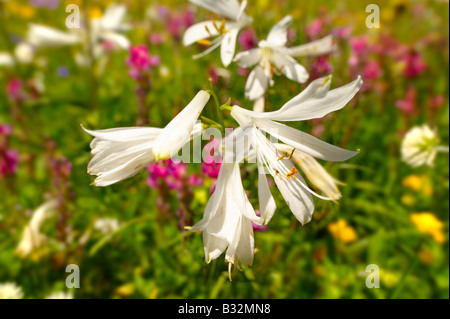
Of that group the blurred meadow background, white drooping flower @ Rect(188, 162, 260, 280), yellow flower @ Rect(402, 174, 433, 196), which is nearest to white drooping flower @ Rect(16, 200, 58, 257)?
the blurred meadow background

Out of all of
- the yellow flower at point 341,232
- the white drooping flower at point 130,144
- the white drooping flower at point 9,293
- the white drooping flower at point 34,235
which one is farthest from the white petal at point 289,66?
the white drooping flower at point 9,293

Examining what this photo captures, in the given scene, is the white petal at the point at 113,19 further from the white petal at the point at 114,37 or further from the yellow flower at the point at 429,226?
the yellow flower at the point at 429,226

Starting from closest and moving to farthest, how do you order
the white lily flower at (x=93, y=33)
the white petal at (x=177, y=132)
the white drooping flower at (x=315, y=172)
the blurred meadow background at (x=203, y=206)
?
1. the white petal at (x=177, y=132)
2. the white drooping flower at (x=315, y=172)
3. the blurred meadow background at (x=203, y=206)
4. the white lily flower at (x=93, y=33)

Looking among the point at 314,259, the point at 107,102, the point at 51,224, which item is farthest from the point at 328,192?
the point at 107,102

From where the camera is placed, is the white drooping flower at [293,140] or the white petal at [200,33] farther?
the white petal at [200,33]

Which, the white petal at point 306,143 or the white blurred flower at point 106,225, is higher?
the white blurred flower at point 106,225

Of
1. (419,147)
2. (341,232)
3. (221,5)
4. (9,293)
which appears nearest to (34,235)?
(9,293)

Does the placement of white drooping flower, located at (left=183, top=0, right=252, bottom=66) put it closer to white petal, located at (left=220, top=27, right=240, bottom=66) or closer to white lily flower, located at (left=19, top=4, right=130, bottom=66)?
white petal, located at (left=220, top=27, right=240, bottom=66)
